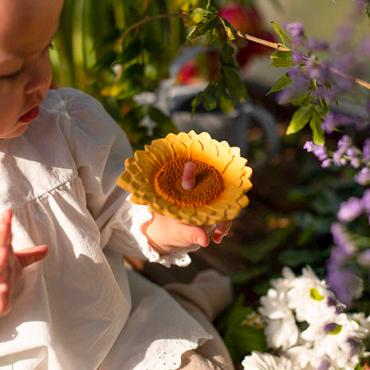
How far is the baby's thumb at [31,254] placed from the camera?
67 cm

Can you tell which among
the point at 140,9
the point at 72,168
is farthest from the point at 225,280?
the point at 140,9

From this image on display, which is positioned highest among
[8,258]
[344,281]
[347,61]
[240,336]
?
[347,61]

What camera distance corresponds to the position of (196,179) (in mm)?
651

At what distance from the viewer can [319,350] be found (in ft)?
2.84

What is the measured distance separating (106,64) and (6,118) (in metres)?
0.40

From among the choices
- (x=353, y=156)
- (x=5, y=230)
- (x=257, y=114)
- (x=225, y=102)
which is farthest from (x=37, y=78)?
(x=257, y=114)

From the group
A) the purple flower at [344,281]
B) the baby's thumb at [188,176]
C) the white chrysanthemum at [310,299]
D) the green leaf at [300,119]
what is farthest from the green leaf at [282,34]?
the white chrysanthemum at [310,299]

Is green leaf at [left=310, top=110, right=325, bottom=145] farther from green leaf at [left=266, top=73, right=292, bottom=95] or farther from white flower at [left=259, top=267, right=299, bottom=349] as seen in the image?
white flower at [left=259, top=267, right=299, bottom=349]

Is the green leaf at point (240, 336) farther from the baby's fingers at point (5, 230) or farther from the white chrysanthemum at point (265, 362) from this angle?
the baby's fingers at point (5, 230)

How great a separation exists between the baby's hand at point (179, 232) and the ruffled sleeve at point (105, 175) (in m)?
0.01

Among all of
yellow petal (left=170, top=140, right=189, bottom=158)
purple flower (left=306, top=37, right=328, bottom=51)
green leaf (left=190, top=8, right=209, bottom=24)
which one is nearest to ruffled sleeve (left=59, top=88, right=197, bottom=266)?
yellow petal (left=170, top=140, right=189, bottom=158)

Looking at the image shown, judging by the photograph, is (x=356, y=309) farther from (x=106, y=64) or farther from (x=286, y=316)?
(x=106, y=64)

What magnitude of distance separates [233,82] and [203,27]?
0.50ft

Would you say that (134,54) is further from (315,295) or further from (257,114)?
(257,114)
